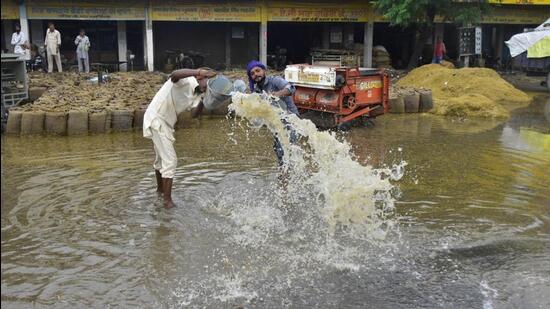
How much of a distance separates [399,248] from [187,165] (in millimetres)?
4157

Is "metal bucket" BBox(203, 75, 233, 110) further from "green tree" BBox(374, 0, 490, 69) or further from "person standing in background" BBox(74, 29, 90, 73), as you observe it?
"green tree" BBox(374, 0, 490, 69)

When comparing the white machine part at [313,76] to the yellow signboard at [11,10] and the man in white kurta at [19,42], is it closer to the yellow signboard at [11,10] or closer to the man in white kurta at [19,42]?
the man in white kurta at [19,42]

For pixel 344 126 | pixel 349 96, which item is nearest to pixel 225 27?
pixel 344 126

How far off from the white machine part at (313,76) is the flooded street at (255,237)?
6.73ft

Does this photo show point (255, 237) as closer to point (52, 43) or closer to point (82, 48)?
point (52, 43)

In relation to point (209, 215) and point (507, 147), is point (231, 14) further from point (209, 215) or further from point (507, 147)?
point (209, 215)

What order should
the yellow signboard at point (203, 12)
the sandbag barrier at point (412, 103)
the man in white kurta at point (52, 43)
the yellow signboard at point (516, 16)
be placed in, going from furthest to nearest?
A: the yellow signboard at point (516, 16) < the yellow signboard at point (203, 12) < the man in white kurta at point (52, 43) < the sandbag barrier at point (412, 103)

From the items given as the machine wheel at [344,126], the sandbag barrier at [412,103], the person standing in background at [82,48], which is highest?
the person standing in background at [82,48]

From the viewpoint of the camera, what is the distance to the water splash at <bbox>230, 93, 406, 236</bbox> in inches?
220

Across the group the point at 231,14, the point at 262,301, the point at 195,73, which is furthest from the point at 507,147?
the point at 231,14

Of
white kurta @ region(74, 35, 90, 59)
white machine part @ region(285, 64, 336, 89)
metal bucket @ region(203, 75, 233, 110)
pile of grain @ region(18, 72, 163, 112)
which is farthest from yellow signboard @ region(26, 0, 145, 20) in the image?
metal bucket @ region(203, 75, 233, 110)

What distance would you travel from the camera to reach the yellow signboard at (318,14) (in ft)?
74.4

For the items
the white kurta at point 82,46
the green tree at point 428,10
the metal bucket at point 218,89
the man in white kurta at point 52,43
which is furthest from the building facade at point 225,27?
the metal bucket at point 218,89

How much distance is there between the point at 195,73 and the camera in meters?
5.79
